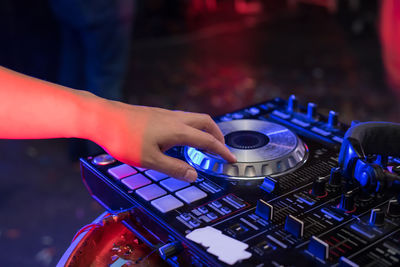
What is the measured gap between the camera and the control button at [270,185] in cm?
80

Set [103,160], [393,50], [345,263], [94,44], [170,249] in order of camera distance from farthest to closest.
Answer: [393,50] < [94,44] < [103,160] < [170,249] < [345,263]

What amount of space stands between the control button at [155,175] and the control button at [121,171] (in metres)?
0.03

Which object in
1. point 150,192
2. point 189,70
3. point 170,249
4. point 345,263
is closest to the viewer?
point 345,263

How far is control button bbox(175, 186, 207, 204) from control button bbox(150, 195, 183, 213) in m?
0.01

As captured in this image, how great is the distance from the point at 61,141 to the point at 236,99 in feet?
4.24

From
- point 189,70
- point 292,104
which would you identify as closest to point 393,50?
point 189,70

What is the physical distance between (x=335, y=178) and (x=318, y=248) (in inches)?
7.5

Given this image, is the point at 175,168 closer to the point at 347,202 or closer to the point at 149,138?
the point at 149,138

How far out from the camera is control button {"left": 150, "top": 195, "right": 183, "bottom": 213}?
2.51ft

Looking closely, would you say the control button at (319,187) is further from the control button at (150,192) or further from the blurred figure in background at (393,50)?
the blurred figure in background at (393,50)

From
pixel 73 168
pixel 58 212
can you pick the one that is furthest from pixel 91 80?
pixel 58 212

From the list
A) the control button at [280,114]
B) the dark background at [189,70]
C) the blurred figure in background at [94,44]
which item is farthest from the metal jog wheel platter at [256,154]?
the blurred figure in background at [94,44]

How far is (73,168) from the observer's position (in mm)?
2432

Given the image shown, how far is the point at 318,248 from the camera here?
65 centimetres
